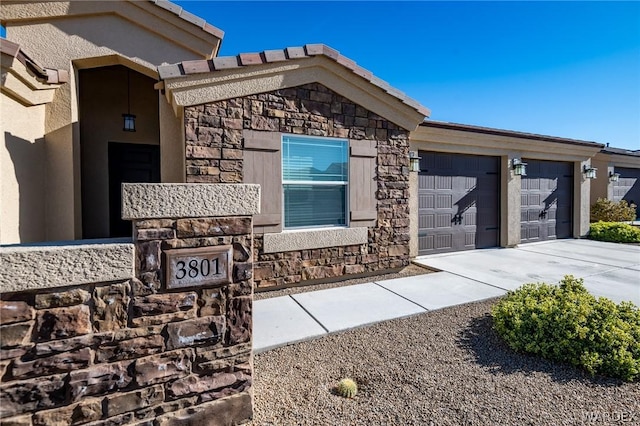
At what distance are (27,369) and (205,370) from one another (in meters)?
0.98

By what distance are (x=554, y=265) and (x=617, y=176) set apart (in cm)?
847

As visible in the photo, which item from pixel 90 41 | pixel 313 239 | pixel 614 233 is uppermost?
pixel 90 41

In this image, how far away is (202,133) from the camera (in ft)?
15.1

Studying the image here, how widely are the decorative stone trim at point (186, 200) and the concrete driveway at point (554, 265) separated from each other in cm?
485

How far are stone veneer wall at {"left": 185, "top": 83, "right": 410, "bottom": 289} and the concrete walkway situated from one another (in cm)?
54

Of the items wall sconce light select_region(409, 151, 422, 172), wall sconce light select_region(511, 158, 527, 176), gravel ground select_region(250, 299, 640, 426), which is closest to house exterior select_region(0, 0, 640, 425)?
wall sconce light select_region(511, 158, 527, 176)

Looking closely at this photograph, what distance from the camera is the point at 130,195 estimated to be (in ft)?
6.28

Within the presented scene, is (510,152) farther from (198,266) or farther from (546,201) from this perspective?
(198,266)

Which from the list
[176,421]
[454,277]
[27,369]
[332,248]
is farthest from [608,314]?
[27,369]

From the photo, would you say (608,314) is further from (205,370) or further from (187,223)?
(187,223)

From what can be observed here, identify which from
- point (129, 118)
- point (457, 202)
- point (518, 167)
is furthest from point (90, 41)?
point (518, 167)

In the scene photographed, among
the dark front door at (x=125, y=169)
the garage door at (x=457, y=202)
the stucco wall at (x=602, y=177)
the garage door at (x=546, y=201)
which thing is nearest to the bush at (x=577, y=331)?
the garage door at (x=457, y=202)

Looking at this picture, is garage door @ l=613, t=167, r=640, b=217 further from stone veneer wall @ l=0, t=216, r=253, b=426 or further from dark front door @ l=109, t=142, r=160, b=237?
dark front door @ l=109, t=142, r=160, b=237

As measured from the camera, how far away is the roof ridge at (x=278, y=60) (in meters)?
4.43
